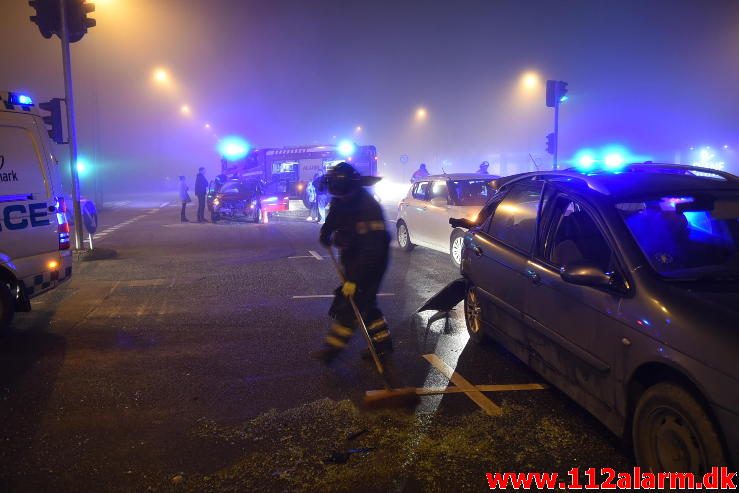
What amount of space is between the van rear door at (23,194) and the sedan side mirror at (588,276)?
562 centimetres

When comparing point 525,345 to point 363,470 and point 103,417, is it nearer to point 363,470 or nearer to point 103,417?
point 363,470

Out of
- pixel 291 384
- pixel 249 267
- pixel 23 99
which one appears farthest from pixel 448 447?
pixel 249 267

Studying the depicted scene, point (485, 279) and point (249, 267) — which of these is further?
point (249, 267)

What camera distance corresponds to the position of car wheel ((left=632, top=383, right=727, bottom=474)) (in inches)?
101

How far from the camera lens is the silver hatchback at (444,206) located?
32.6 ft

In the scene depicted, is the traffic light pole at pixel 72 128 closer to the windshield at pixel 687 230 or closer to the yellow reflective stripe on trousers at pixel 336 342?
the yellow reflective stripe on trousers at pixel 336 342

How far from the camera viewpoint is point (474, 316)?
552cm

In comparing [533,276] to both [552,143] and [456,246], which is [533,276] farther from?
[552,143]

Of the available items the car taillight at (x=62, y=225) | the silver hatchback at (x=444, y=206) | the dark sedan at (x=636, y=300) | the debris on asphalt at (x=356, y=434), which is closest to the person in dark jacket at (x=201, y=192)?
the silver hatchback at (x=444, y=206)

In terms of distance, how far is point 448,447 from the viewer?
11.7ft

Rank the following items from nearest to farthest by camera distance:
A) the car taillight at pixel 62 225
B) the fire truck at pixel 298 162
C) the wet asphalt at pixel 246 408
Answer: the wet asphalt at pixel 246 408 → the car taillight at pixel 62 225 → the fire truck at pixel 298 162

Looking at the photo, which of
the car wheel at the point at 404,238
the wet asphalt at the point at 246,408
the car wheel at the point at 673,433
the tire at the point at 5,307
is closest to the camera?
the car wheel at the point at 673,433

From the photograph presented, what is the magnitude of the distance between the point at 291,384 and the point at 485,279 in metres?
1.88

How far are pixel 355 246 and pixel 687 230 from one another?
7.88 ft
